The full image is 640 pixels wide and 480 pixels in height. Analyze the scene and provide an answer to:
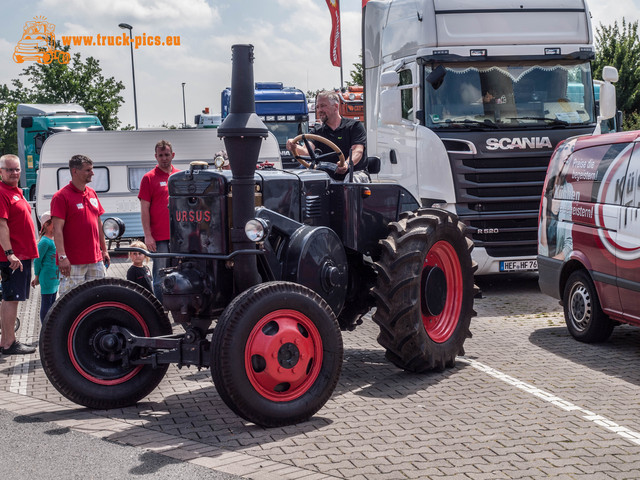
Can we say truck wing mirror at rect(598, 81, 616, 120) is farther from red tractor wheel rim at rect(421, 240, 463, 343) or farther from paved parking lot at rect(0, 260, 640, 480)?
red tractor wheel rim at rect(421, 240, 463, 343)

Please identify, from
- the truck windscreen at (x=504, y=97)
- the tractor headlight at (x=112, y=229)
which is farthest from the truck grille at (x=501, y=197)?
the tractor headlight at (x=112, y=229)

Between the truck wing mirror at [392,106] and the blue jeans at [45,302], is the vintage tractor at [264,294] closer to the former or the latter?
the blue jeans at [45,302]

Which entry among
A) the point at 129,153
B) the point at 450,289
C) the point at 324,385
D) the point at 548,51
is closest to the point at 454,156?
the point at 548,51

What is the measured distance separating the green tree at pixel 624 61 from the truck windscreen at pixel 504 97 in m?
25.1

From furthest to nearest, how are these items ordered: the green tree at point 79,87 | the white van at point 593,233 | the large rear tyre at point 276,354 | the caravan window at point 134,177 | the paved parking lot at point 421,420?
the green tree at point 79,87 < the caravan window at point 134,177 < the white van at point 593,233 < the large rear tyre at point 276,354 < the paved parking lot at point 421,420

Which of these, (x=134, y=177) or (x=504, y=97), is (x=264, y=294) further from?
(x=134, y=177)

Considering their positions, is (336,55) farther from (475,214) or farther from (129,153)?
(475,214)

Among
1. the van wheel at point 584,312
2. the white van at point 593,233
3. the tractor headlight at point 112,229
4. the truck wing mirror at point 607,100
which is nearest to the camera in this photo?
the tractor headlight at point 112,229

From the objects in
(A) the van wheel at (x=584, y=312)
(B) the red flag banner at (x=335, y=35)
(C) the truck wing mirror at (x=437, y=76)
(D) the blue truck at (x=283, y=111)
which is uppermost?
(B) the red flag banner at (x=335, y=35)

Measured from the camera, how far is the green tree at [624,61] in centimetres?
3734

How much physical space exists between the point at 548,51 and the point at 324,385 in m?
7.19

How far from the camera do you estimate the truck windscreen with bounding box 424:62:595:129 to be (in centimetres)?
1190

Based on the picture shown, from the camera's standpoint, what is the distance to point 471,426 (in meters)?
6.23

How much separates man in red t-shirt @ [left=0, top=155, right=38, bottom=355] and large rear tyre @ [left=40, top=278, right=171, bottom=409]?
2546 millimetres
